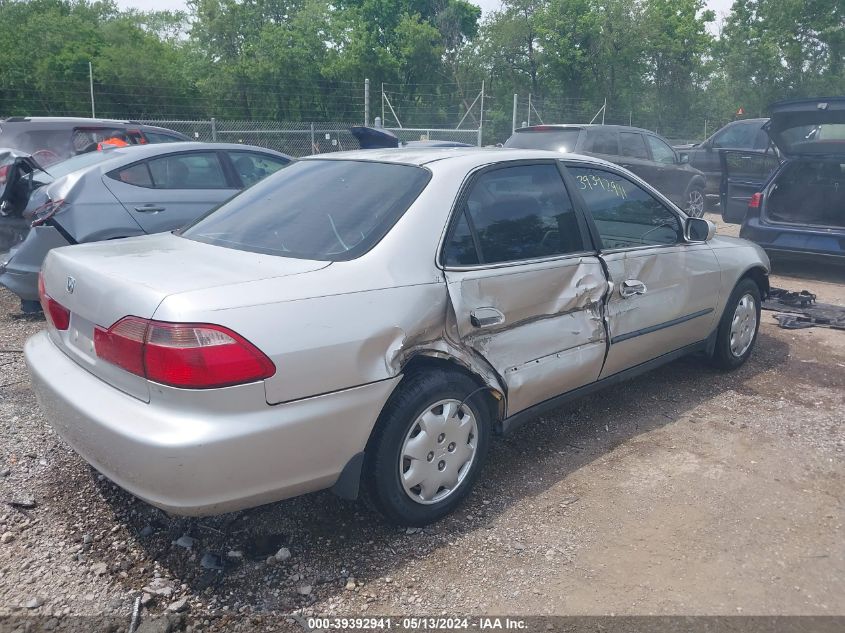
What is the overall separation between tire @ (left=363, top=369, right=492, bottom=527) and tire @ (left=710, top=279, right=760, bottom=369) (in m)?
2.46

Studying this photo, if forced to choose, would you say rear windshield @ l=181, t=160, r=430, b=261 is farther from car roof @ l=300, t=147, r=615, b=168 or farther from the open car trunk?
the open car trunk

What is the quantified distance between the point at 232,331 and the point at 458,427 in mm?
1149

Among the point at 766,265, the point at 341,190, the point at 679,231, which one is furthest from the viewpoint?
the point at 766,265

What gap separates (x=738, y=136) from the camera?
1387 centimetres

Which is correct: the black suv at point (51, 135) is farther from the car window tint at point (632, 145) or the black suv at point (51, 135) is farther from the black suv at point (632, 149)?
the car window tint at point (632, 145)

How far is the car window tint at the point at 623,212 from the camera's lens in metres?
4.04

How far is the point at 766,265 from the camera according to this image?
5352 mm

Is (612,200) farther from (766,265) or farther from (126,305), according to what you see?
(126,305)

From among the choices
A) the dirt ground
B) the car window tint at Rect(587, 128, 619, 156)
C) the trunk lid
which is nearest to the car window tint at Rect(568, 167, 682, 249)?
the dirt ground

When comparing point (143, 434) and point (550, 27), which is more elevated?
point (550, 27)

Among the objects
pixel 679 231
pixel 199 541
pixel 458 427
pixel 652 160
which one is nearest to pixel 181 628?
pixel 199 541

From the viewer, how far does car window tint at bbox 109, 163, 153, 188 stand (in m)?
6.10

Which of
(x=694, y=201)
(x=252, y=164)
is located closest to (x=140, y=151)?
(x=252, y=164)

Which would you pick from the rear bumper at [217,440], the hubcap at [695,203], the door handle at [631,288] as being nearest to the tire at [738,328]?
the door handle at [631,288]
